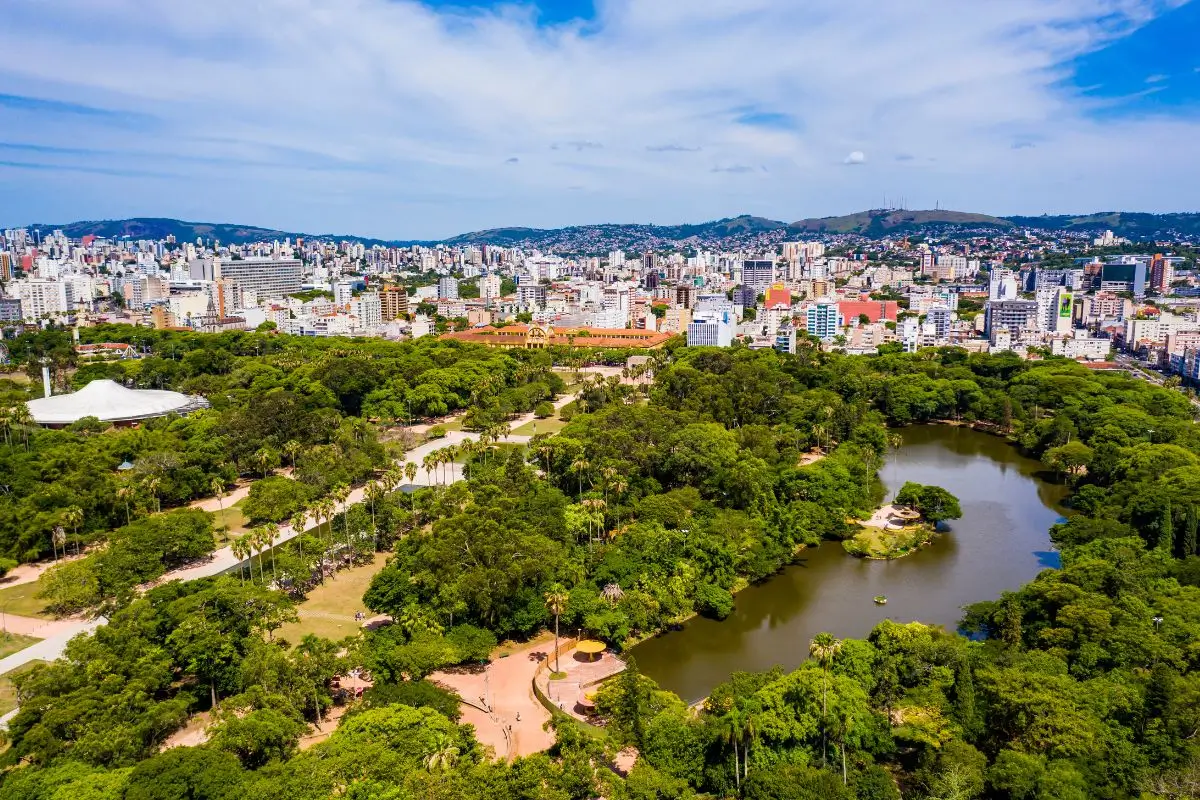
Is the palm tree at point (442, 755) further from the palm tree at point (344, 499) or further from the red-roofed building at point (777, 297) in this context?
the red-roofed building at point (777, 297)

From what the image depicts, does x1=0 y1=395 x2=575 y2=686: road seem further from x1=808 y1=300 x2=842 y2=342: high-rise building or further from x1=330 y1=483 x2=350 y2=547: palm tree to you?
x1=808 y1=300 x2=842 y2=342: high-rise building

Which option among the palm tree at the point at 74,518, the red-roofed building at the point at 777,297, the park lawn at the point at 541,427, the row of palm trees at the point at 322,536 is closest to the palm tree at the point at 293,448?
the row of palm trees at the point at 322,536

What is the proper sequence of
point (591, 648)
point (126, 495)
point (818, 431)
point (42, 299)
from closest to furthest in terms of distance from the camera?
1. point (591, 648)
2. point (126, 495)
3. point (818, 431)
4. point (42, 299)

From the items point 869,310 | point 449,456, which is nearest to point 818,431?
point 449,456

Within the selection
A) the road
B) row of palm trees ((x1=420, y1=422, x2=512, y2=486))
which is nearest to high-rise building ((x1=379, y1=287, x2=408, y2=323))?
the road

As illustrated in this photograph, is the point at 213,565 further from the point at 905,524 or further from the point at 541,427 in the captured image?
the point at 905,524
